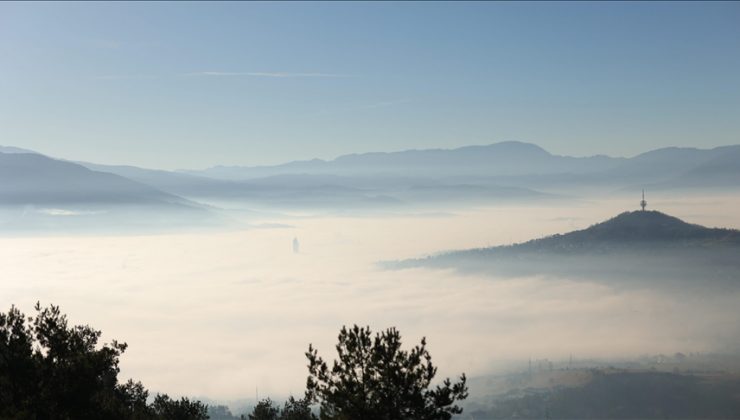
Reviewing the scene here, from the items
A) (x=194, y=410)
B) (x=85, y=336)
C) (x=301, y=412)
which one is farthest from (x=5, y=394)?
(x=301, y=412)

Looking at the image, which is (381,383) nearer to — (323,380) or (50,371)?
(323,380)

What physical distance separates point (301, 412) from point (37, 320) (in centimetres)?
3096

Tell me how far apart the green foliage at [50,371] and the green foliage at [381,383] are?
13.9m

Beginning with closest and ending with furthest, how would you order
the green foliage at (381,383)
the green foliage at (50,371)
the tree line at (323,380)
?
the green foliage at (50,371), the tree line at (323,380), the green foliage at (381,383)

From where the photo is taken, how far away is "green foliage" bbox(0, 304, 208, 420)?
46.3 metres

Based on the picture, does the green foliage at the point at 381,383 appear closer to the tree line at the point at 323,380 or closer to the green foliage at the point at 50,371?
the tree line at the point at 323,380

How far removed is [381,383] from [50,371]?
68.7ft

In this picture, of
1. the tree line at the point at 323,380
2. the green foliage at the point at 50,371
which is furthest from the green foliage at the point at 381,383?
the green foliage at the point at 50,371

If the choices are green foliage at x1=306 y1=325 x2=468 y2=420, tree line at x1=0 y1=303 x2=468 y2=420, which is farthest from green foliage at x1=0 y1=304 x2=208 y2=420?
green foliage at x1=306 y1=325 x2=468 y2=420

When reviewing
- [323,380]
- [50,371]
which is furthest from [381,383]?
[50,371]

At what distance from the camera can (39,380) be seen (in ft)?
156

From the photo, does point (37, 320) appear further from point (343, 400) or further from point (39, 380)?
point (343, 400)

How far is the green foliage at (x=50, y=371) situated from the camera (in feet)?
152

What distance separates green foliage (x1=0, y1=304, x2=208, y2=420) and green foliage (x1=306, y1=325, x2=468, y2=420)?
1385cm
